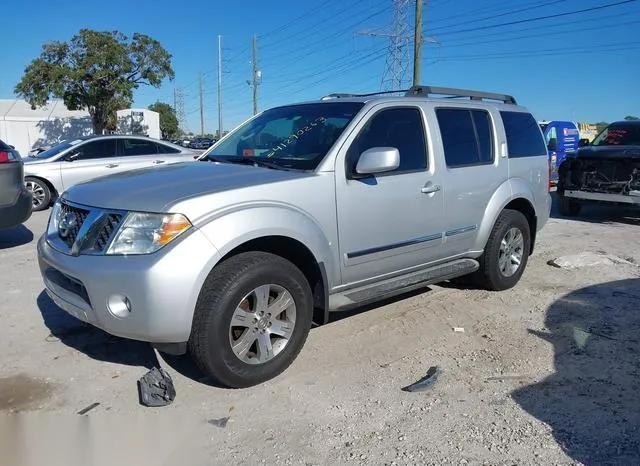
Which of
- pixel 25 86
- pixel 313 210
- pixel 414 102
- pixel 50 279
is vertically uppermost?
pixel 25 86

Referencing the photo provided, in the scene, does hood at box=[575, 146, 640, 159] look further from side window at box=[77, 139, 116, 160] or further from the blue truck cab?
side window at box=[77, 139, 116, 160]

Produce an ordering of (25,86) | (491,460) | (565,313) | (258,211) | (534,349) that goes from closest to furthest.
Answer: (491,460) → (258,211) → (534,349) → (565,313) → (25,86)

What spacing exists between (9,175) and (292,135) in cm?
428

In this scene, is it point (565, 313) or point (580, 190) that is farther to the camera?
point (580, 190)

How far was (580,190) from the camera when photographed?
32.3 feet

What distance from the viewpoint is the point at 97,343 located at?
13.7 feet

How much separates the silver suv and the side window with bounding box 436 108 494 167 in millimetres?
17

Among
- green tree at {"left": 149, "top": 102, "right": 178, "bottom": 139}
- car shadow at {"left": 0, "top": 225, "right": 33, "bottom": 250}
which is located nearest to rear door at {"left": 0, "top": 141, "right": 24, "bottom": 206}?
car shadow at {"left": 0, "top": 225, "right": 33, "bottom": 250}

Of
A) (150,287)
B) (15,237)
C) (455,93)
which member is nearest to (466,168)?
(455,93)

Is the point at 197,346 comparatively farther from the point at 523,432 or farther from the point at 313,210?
the point at 523,432

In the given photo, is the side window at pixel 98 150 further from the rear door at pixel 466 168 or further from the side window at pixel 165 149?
the rear door at pixel 466 168

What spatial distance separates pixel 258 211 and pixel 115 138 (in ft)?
30.2

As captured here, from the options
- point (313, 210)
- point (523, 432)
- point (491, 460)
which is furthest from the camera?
point (313, 210)

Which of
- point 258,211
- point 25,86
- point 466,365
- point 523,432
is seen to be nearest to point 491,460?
point 523,432
